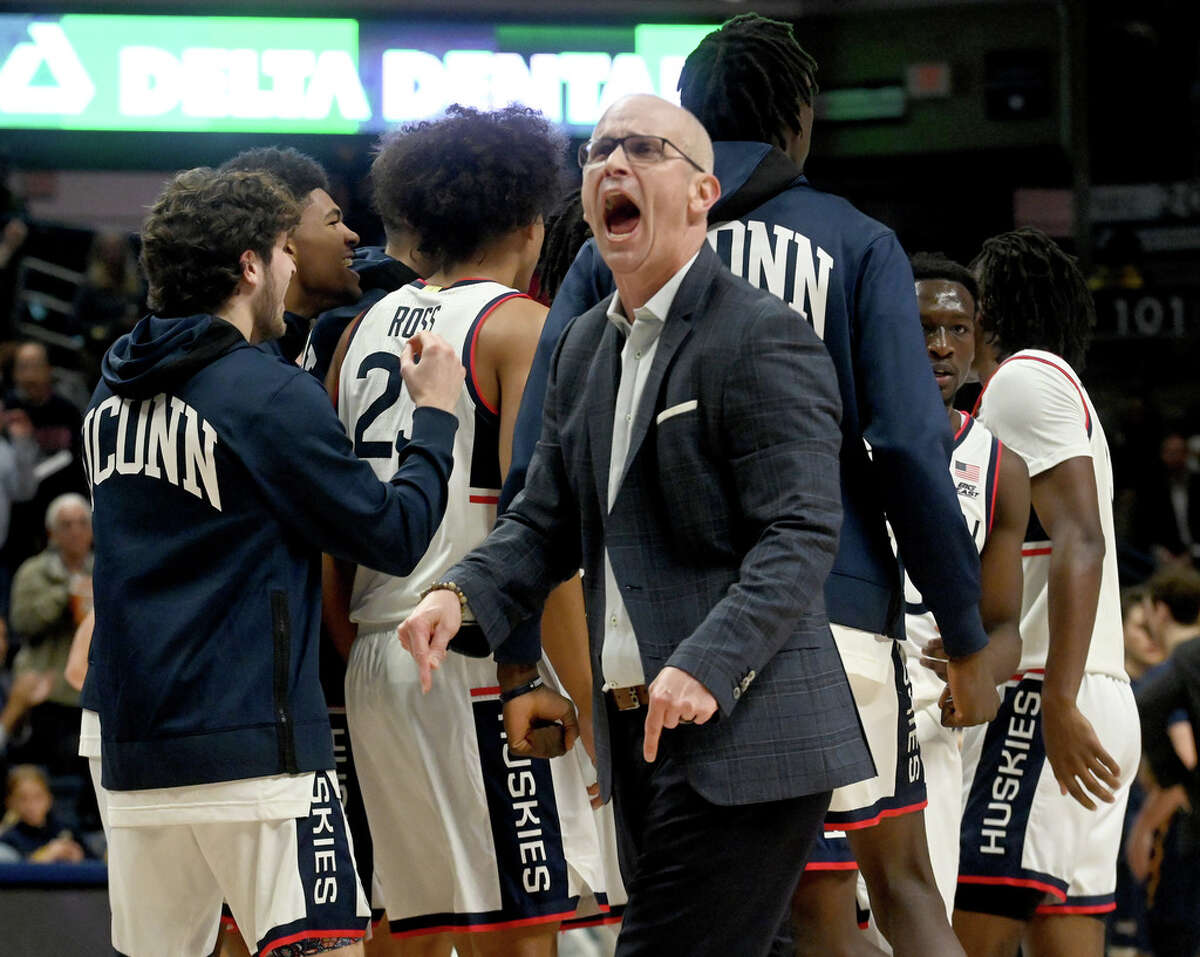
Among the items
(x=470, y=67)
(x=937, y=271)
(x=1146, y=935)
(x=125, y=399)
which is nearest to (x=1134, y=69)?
(x=470, y=67)

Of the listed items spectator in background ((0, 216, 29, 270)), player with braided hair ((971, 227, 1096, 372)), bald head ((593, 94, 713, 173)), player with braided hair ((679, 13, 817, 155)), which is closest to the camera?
bald head ((593, 94, 713, 173))

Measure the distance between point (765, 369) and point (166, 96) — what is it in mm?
9596

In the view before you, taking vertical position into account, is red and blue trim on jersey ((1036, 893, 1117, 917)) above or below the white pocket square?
below

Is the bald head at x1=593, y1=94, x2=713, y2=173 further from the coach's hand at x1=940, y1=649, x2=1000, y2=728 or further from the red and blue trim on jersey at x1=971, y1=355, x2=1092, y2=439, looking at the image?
the red and blue trim on jersey at x1=971, y1=355, x2=1092, y2=439

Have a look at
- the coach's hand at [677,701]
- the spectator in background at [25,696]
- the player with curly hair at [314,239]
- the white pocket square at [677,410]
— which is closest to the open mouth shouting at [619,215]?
the white pocket square at [677,410]

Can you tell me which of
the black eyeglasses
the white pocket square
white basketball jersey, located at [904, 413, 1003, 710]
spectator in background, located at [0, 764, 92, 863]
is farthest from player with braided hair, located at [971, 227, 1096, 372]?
spectator in background, located at [0, 764, 92, 863]

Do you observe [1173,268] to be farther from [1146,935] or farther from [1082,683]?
[1082,683]

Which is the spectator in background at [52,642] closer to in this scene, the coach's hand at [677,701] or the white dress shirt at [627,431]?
the white dress shirt at [627,431]

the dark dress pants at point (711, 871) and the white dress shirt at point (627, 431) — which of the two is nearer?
the dark dress pants at point (711, 871)

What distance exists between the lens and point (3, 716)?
29.5ft

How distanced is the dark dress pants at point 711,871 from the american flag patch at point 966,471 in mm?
1571

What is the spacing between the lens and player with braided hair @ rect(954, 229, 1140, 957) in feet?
13.5

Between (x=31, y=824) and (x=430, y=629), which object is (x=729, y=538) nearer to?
(x=430, y=629)

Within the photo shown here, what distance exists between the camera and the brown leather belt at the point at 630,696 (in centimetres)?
263
